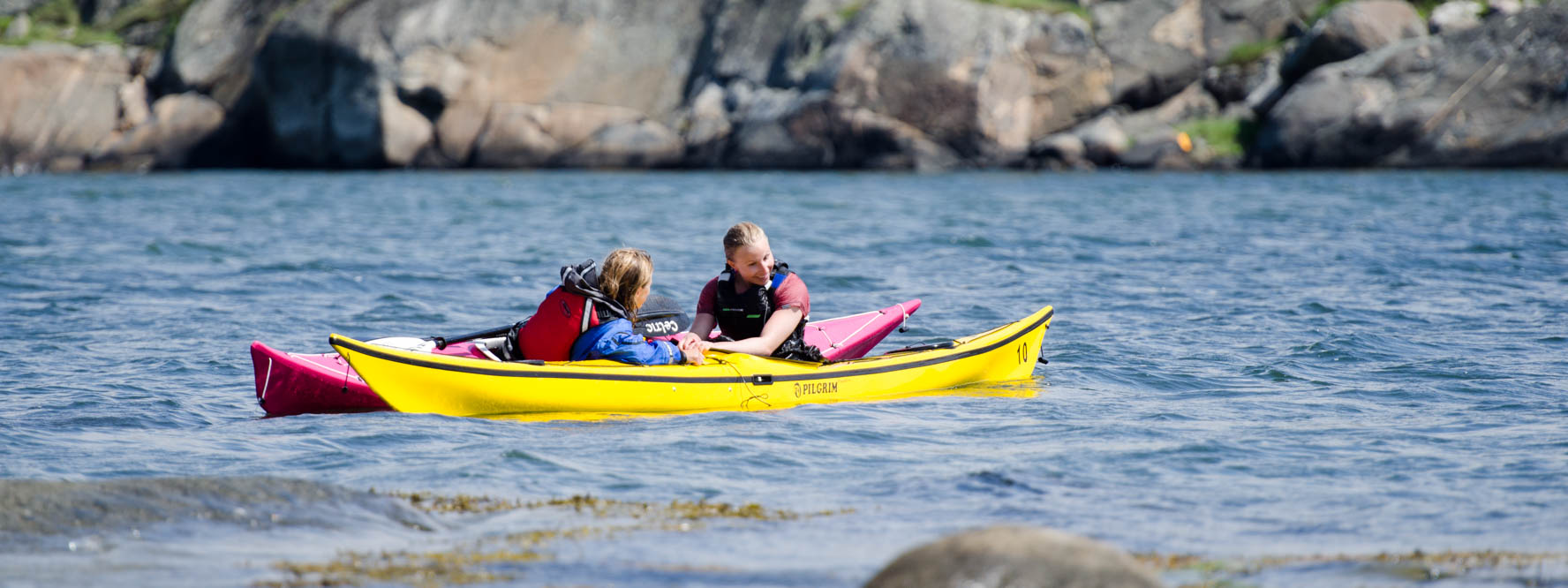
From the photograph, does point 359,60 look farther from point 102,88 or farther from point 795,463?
point 795,463

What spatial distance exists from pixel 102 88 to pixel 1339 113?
33.2 meters

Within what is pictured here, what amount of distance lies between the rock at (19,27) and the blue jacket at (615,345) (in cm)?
4153

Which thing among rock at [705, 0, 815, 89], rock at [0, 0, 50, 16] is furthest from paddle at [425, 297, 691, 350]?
rock at [0, 0, 50, 16]

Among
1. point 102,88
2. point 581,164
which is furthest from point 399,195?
point 102,88

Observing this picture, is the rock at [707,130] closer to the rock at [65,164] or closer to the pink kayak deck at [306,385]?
the rock at [65,164]

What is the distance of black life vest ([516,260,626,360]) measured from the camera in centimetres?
720

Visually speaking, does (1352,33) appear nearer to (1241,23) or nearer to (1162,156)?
(1241,23)

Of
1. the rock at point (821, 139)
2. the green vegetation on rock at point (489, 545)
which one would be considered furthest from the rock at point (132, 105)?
the green vegetation on rock at point (489, 545)

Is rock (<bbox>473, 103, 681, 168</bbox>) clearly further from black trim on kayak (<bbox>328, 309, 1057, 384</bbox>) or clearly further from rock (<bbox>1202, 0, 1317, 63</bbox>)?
black trim on kayak (<bbox>328, 309, 1057, 384</bbox>)

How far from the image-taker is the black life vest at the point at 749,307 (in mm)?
7941

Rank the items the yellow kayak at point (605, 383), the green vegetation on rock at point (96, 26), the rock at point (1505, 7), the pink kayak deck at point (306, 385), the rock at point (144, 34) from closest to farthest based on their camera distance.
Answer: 1. the yellow kayak at point (605, 383)
2. the pink kayak deck at point (306, 385)
3. the rock at point (1505, 7)
4. the green vegetation on rock at point (96, 26)
5. the rock at point (144, 34)

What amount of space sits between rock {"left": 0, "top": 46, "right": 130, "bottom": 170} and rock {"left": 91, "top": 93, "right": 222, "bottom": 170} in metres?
0.89

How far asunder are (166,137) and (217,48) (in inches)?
118

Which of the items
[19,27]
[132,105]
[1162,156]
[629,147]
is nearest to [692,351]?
[1162,156]
